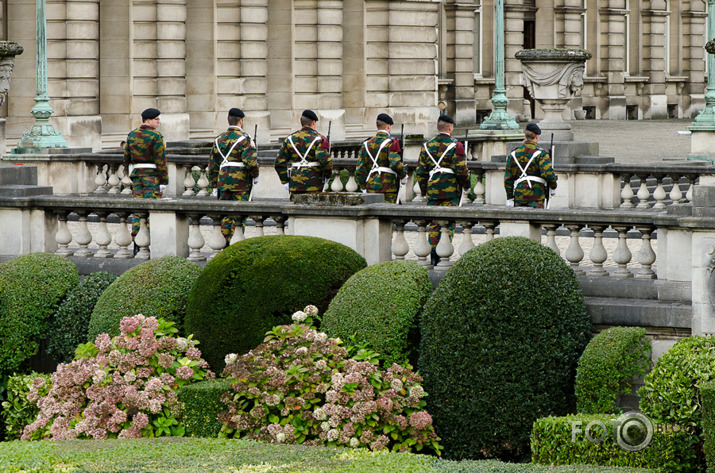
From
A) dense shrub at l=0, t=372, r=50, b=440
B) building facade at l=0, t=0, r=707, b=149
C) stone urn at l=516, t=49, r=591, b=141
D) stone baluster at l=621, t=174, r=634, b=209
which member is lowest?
dense shrub at l=0, t=372, r=50, b=440

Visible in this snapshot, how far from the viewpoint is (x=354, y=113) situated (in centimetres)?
3747

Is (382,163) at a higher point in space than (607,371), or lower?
higher

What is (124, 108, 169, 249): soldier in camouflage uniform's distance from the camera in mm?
16656

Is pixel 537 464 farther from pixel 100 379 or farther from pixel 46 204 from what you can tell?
pixel 46 204

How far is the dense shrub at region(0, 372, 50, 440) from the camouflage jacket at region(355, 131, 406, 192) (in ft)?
15.1

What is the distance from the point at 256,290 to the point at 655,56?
150ft

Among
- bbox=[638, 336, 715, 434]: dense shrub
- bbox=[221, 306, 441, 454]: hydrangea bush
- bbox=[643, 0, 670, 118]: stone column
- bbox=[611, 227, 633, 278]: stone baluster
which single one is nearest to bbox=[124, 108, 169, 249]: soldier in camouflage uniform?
bbox=[221, 306, 441, 454]: hydrangea bush

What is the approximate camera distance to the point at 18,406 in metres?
12.8

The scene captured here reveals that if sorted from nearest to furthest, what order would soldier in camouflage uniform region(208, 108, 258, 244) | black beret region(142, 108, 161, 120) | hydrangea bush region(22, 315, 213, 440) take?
hydrangea bush region(22, 315, 213, 440) < soldier in camouflage uniform region(208, 108, 258, 244) < black beret region(142, 108, 161, 120)

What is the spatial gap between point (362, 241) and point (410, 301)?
1303 mm

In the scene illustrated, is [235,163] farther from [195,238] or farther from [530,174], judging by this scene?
[530,174]

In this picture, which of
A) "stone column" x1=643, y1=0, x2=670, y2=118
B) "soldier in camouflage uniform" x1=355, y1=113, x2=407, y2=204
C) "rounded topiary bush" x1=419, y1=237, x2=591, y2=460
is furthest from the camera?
"stone column" x1=643, y1=0, x2=670, y2=118

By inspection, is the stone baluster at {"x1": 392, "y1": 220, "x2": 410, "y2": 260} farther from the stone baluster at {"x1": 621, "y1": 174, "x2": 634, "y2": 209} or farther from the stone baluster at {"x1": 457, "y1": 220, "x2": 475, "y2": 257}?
the stone baluster at {"x1": 621, "y1": 174, "x2": 634, "y2": 209}

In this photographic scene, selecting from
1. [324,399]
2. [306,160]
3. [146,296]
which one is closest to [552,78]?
[306,160]
